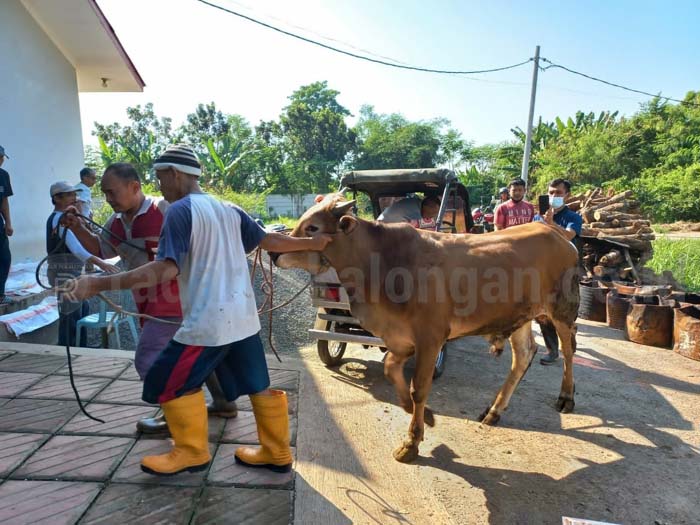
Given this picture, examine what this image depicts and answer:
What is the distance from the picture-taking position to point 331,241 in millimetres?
3189

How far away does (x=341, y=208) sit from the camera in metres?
3.15

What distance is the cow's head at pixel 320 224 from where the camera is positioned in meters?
3.13

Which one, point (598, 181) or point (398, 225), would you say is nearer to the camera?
point (398, 225)

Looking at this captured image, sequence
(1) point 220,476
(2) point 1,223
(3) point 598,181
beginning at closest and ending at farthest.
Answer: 1. (1) point 220,476
2. (2) point 1,223
3. (3) point 598,181

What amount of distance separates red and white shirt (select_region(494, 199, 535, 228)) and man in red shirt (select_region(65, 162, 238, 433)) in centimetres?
457

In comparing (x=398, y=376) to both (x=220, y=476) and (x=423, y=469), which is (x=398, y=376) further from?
(x=220, y=476)

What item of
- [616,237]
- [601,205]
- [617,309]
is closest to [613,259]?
[616,237]

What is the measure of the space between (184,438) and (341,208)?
5.64ft

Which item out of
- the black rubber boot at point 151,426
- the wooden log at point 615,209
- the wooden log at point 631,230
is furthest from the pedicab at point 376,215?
the wooden log at point 615,209

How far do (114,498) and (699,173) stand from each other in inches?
1259

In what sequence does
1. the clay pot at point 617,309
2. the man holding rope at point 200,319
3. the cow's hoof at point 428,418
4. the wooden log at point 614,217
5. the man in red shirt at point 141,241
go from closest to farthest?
the man holding rope at point 200,319 < the man in red shirt at point 141,241 < the cow's hoof at point 428,418 < the clay pot at point 617,309 < the wooden log at point 614,217

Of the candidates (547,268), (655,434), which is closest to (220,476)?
(547,268)

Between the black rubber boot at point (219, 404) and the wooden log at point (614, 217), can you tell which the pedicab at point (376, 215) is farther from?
the wooden log at point (614, 217)

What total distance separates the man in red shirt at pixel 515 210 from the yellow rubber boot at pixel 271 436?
4.45 meters
